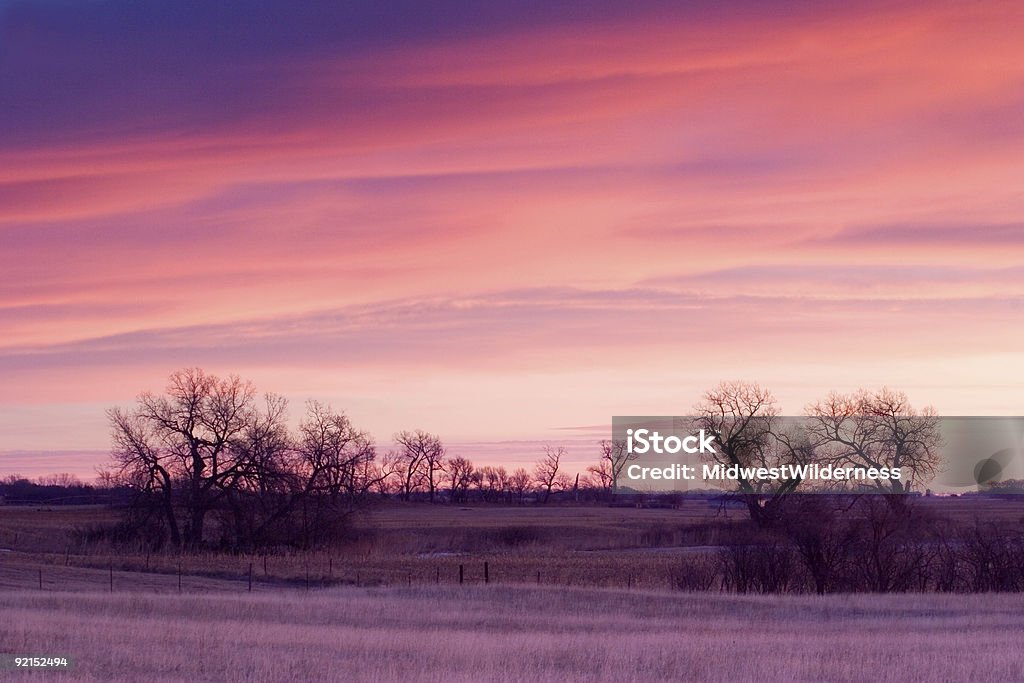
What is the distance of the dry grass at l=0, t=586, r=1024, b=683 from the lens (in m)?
22.3

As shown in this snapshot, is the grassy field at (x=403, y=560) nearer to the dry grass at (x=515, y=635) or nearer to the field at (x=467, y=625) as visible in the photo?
the field at (x=467, y=625)

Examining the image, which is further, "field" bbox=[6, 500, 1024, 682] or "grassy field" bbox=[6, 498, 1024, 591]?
"grassy field" bbox=[6, 498, 1024, 591]

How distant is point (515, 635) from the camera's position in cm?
3036

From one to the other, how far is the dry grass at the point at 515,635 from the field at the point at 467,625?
3.1 inches

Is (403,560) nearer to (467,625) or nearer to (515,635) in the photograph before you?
(467,625)

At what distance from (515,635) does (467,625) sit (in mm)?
3539

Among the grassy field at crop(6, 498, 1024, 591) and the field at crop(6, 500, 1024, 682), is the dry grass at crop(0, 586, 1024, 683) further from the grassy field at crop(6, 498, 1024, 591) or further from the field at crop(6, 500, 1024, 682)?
the grassy field at crop(6, 498, 1024, 591)

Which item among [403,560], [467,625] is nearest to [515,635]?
[467,625]

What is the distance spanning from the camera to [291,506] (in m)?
76.0

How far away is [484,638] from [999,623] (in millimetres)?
15929

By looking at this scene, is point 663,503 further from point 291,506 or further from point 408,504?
point 291,506

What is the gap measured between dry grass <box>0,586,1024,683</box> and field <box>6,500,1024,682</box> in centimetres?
8

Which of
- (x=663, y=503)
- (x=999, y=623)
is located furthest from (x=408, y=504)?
(x=999, y=623)

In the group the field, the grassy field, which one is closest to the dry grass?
the field
